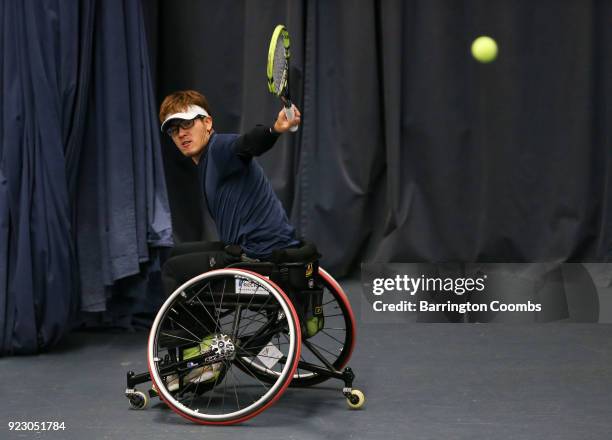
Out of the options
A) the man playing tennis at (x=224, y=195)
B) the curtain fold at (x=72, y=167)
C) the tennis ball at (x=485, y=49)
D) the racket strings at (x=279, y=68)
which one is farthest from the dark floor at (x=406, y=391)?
the tennis ball at (x=485, y=49)

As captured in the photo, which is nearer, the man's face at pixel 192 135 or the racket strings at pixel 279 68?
the racket strings at pixel 279 68

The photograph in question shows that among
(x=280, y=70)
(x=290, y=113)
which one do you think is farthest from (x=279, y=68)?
(x=290, y=113)

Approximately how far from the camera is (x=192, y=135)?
8.45 feet

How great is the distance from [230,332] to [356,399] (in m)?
0.38

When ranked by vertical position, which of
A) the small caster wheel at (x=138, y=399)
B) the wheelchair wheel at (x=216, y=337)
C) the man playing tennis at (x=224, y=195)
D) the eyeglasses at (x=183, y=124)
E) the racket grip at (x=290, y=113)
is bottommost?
the small caster wheel at (x=138, y=399)

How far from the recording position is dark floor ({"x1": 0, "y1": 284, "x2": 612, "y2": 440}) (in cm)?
234

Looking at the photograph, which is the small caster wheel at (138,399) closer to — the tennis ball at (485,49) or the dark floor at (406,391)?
the dark floor at (406,391)

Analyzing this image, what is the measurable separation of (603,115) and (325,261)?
133 centimetres

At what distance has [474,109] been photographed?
401 centimetres

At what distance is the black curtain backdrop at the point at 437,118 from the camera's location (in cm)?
396

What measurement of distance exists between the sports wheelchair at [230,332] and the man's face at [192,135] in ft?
1.13

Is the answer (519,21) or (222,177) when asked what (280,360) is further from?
(519,21)

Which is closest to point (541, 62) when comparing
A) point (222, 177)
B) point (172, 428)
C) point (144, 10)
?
point (144, 10)

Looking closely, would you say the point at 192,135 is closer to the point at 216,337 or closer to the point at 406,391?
the point at 216,337
